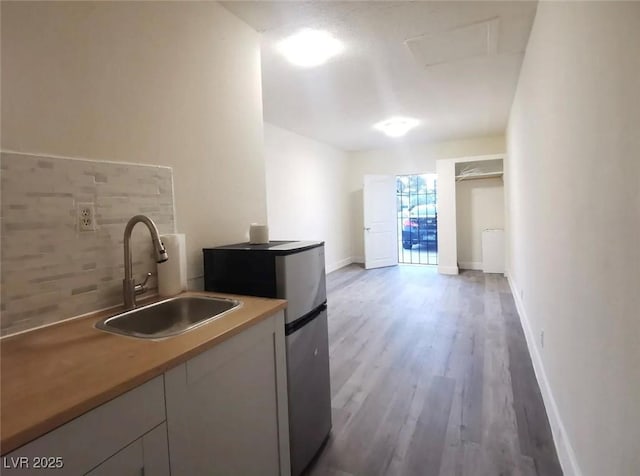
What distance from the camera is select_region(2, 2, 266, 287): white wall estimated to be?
3.81 ft

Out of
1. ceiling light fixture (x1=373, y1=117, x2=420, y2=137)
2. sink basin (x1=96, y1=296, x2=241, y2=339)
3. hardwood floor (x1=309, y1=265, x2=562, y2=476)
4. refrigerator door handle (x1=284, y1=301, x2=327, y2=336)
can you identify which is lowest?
hardwood floor (x1=309, y1=265, x2=562, y2=476)

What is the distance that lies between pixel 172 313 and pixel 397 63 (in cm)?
272

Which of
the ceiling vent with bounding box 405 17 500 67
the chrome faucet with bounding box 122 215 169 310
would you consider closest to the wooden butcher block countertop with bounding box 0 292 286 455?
the chrome faucet with bounding box 122 215 169 310

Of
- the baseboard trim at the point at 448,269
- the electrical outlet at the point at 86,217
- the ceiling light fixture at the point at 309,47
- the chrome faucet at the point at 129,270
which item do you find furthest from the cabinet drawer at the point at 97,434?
the baseboard trim at the point at 448,269

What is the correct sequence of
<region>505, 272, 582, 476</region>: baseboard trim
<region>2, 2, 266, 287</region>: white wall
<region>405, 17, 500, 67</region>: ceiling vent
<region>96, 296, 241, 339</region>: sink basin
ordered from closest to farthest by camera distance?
1. <region>2, 2, 266, 287</region>: white wall
2. <region>96, 296, 241, 339</region>: sink basin
3. <region>505, 272, 582, 476</region>: baseboard trim
4. <region>405, 17, 500, 67</region>: ceiling vent

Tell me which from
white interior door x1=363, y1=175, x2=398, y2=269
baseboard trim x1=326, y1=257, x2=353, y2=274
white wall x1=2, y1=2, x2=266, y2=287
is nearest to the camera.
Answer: white wall x1=2, y1=2, x2=266, y2=287

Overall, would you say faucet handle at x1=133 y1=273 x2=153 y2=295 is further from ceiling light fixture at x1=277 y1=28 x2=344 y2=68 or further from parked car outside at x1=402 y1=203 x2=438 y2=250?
parked car outside at x1=402 y1=203 x2=438 y2=250

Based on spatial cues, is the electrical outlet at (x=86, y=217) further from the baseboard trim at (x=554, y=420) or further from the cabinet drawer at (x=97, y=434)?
the baseboard trim at (x=554, y=420)

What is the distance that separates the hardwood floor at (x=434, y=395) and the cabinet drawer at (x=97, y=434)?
116 cm

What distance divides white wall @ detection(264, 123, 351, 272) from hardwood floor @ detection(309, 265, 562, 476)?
1.82 m

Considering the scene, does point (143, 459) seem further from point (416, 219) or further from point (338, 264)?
point (416, 219)

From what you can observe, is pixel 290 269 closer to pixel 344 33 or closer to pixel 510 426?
pixel 510 426

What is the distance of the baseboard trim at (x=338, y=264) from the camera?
22.3 feet

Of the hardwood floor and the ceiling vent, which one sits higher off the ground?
the ceiling vent
